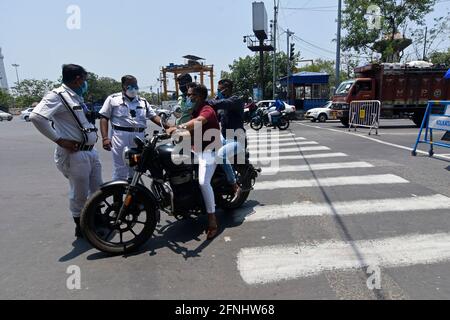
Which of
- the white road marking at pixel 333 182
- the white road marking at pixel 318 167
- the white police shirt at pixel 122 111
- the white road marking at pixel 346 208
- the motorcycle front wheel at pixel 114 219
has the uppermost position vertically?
the white police shirt at pixel 122 111

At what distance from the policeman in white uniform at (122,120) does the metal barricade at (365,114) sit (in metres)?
11.8

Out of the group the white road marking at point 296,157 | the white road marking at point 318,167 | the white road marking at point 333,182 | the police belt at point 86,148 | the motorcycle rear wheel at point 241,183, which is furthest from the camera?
the white road marking at point 296,157

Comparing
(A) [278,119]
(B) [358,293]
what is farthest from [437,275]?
(A) [278,119]

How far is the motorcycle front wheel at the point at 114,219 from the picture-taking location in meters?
3.43

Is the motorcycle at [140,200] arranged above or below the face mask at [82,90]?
below

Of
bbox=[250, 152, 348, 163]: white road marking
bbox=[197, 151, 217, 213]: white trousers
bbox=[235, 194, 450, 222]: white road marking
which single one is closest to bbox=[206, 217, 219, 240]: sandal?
bbox=[197, 151, 217, 213]: white trousers

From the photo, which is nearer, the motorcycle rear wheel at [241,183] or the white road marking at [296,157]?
the motorcycle rear wheel at [241,183]

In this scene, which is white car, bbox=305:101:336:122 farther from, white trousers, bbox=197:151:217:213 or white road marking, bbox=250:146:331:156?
white trousers, bbox=197:151:217:213

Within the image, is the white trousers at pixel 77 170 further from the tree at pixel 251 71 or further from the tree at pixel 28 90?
the tree at pixel 28 90

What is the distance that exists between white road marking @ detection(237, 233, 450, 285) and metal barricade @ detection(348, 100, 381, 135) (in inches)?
444

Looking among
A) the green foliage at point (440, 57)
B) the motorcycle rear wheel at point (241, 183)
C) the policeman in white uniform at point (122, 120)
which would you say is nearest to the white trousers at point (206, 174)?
the motorcycle rear wheel at point (241, 183)

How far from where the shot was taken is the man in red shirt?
379 cm

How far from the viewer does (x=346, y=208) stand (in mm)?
4742
